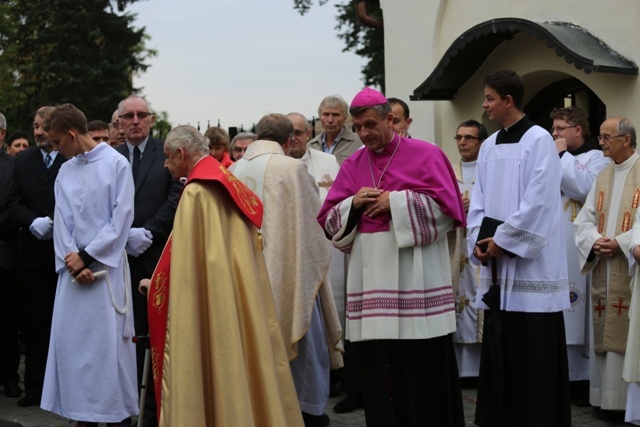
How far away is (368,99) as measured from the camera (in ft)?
21.0

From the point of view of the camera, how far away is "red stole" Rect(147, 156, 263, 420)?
6059mm

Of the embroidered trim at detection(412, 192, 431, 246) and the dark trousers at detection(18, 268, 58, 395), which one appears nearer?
the embroidered trim at detection(412, 192, 431, 246)

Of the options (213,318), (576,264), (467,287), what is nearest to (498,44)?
(467,287)

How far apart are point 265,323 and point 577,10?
5.95 meters

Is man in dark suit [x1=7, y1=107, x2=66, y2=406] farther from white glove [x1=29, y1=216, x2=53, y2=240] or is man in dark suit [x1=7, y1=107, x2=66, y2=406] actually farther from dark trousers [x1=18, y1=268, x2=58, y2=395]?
white glove [x1=29, y1=216, x2=53, y2=240]

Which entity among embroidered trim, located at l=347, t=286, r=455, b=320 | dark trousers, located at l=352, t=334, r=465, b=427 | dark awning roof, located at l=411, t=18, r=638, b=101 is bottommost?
dark trousers, located at l=352, t=334, r=465, b=427

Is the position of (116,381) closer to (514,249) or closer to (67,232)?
(67,232)

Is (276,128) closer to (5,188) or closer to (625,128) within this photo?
(625,128)

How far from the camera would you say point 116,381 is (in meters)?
7.16

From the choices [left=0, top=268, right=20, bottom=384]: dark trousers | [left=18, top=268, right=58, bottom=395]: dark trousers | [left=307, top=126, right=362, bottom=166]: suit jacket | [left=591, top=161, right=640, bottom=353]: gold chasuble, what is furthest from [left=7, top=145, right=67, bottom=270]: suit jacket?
[left=591, top=161, right=640, bottom=353]: gold chasuble

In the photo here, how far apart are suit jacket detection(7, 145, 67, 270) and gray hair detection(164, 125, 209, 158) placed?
2839 millimetres

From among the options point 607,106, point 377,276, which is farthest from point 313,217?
point 607,106

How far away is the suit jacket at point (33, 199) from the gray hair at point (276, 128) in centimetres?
224

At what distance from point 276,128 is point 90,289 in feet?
5.65
